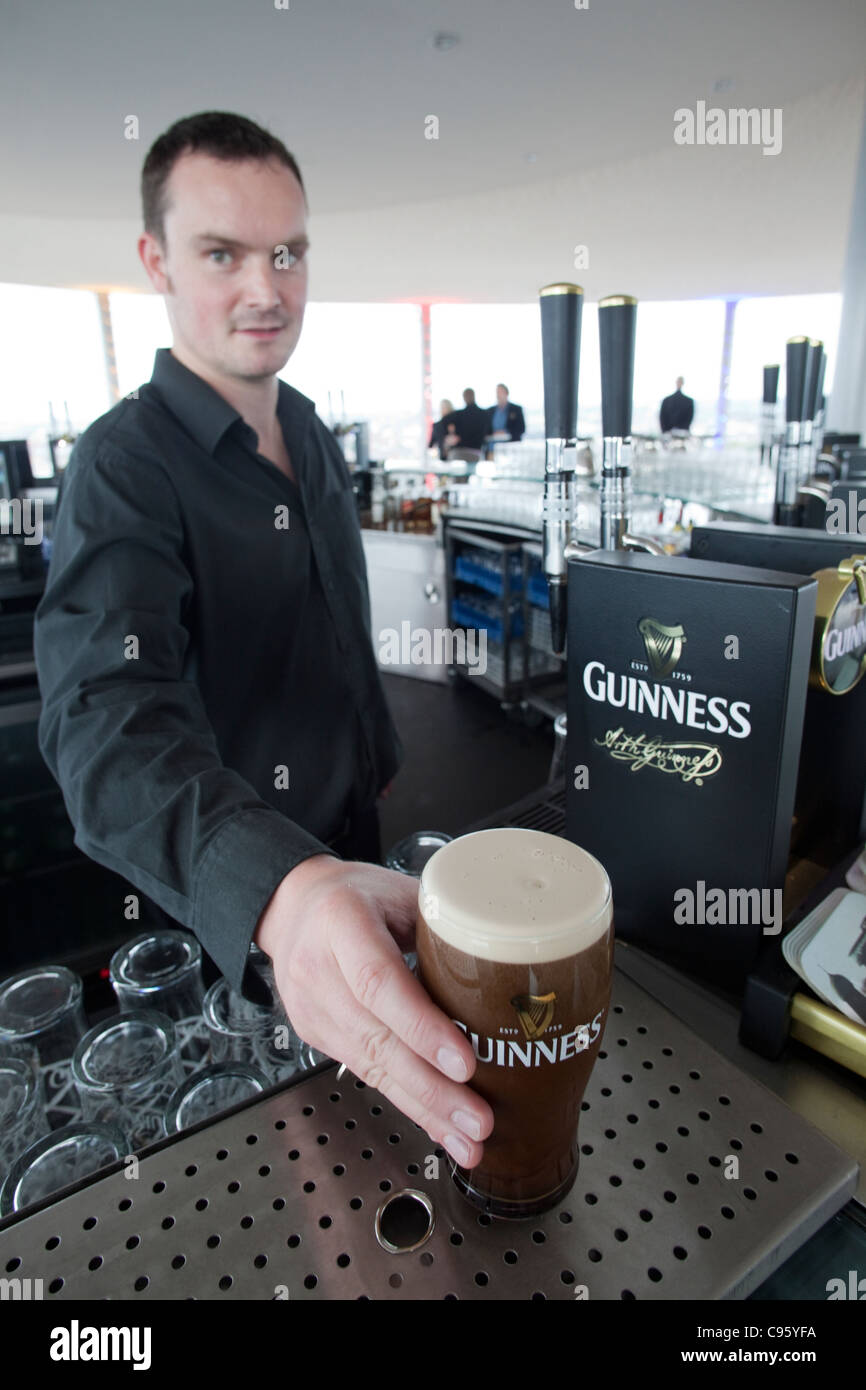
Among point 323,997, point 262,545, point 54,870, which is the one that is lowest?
point 54,870

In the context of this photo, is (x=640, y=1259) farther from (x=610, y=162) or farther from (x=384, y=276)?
(x=384, y=276)

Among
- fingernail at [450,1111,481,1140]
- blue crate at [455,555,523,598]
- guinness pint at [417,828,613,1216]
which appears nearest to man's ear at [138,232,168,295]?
guinness pint at [417,828,613,1216]

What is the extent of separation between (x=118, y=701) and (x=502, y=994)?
1.87 ft

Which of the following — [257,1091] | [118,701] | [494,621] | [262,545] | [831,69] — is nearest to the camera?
[257,1091]

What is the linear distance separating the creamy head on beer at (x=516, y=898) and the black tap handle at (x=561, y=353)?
1.87 ft

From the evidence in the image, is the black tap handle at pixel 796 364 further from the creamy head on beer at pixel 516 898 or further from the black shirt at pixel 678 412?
the black shirt at pixel 678 412

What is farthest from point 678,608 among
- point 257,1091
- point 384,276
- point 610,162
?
point 384,276

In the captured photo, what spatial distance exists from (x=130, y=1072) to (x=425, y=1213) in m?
0.32

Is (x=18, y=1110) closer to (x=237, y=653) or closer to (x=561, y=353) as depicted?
(x=237, y=653)

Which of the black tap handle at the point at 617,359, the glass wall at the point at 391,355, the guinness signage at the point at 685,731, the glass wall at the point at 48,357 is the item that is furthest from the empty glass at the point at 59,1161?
the glass wall at the point at 48,357

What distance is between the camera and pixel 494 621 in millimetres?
4352

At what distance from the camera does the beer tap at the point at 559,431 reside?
89 cm

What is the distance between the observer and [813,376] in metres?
1.65

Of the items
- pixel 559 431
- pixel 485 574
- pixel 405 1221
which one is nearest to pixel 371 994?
pixel 405 1221
